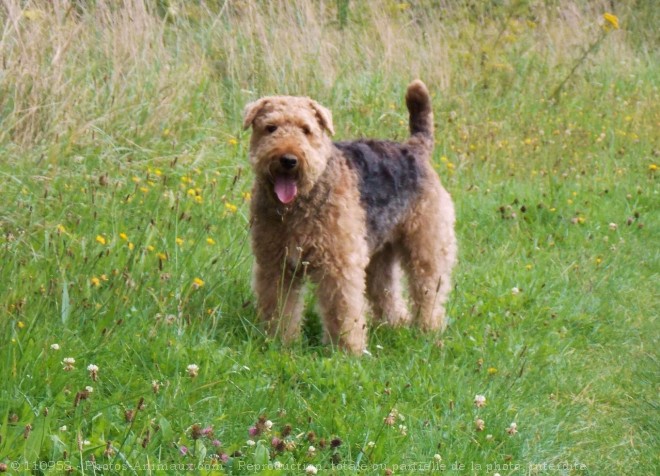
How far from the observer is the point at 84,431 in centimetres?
287

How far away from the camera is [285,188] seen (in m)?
4.17

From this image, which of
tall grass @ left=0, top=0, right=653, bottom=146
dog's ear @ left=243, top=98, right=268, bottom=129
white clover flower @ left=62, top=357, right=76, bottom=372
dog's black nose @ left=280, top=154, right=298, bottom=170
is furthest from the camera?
tall grass @ left=0, top=0, right=653, bottom=146

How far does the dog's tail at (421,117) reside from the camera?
205 inches

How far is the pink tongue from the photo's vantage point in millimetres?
4145

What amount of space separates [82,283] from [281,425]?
1127 millimetres

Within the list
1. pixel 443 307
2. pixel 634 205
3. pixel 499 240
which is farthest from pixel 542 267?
pixel 634 205

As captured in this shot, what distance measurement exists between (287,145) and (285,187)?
197mm

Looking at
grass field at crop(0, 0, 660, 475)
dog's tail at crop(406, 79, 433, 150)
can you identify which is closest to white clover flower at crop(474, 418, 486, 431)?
grass field at crop(0, 0, 660, 475)

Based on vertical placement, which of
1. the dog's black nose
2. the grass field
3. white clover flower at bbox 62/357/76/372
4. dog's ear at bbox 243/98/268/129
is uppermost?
dog's ear at bbox 243/98/268/129

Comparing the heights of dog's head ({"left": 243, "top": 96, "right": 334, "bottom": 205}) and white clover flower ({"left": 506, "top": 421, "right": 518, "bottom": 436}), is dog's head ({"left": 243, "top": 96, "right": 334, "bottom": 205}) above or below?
above

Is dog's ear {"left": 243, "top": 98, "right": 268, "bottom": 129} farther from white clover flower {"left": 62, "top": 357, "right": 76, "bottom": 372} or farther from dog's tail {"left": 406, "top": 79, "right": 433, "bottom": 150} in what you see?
white clover flower {"left": 62, "top": 357, "right": 76, "bottom": 372}

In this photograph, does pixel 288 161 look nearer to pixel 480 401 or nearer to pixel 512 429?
pixel 480 401

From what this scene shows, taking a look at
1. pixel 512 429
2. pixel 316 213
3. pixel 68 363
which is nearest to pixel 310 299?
pixel 316 213

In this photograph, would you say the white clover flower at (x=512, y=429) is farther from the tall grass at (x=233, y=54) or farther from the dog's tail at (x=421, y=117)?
the tall grass at (x=233, y=54)
